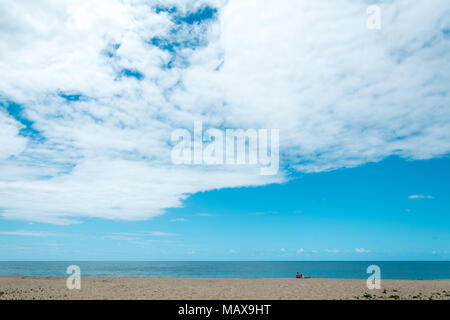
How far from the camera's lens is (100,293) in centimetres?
2516
